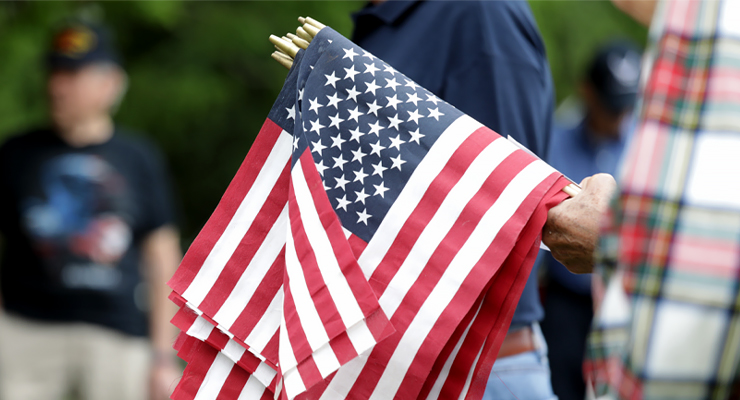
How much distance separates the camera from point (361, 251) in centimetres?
145

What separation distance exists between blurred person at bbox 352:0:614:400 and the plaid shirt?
0.76 meters

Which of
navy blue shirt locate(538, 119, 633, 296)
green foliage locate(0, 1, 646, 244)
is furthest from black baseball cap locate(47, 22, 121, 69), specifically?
navy blue shirt locate(538, 119, 633, 296)

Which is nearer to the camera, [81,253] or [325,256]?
[325,256]

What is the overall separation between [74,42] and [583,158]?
313 cm

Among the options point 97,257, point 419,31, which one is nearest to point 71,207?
point 97,257

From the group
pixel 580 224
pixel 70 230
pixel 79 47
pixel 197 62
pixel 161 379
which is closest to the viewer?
pixel 580 224

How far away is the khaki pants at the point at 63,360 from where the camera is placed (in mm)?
4164

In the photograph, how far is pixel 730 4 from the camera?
40.4 inches

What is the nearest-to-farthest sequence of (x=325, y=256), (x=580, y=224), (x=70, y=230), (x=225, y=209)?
(x=580, y=224)
(x=325, y=256)
(x=225, y=209)
(x=70, y=230)

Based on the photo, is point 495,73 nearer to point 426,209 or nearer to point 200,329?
point 426,209

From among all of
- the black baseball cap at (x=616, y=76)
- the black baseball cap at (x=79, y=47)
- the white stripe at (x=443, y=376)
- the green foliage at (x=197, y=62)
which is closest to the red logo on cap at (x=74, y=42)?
the black baseball cap at (x=79, y=47)

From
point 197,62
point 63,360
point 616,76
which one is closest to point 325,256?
point 616,76

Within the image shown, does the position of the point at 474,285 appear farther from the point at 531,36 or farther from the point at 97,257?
the point at 97,257

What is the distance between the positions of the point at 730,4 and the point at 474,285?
637mm
